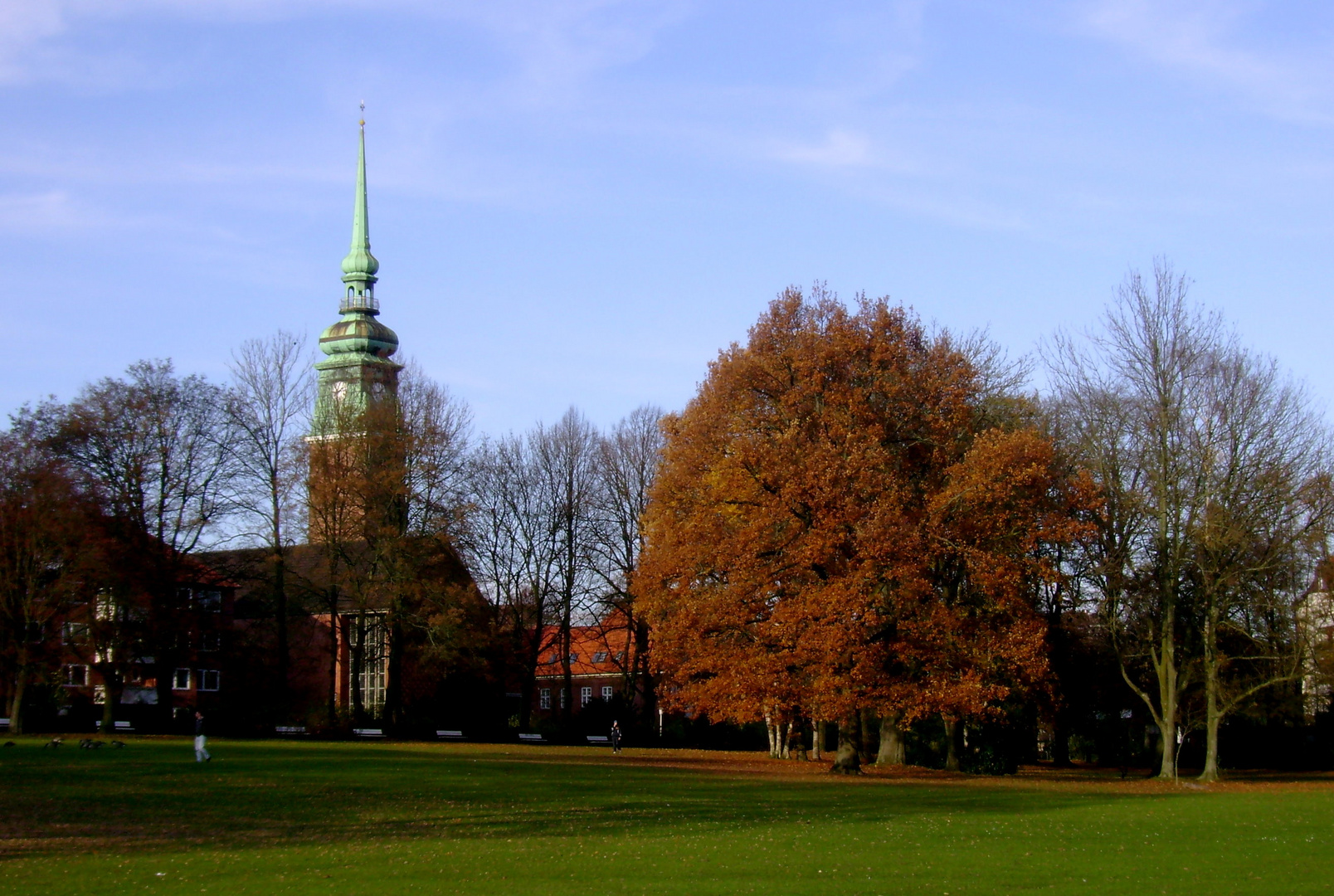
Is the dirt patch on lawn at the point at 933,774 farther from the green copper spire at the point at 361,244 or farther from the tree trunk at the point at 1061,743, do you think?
the green copper spire at the point at 361,244

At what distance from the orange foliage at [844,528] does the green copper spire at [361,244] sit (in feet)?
172

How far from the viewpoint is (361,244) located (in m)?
86.3

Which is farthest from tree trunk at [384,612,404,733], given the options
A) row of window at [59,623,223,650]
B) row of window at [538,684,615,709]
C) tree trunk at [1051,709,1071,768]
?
row of window at [538,684,615,709]

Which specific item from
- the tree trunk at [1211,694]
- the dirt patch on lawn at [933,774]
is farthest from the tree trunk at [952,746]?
the tree trunk at [1211,694]

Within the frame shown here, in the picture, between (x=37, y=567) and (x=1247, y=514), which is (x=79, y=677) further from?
(x=1247, y=514)

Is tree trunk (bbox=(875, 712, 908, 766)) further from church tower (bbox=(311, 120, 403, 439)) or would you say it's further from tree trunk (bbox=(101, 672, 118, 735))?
church tower (bbox=(311, 120, 403, 439))

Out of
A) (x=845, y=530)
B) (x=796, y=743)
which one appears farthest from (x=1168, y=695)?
(x=796, y=743)

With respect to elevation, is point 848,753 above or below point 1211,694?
below

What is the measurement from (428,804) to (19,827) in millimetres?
7366

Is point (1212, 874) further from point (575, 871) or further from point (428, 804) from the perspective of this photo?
point (428, 804)

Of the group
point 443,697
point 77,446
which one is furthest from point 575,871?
point 443,697

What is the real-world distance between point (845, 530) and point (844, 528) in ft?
0.19

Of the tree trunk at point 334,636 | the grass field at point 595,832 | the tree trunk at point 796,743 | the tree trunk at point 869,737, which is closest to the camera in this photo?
the grass field at point 595,832

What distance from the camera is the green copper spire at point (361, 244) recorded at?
8519 cm
